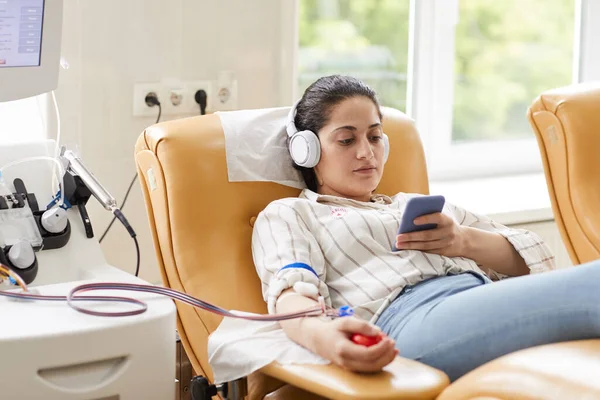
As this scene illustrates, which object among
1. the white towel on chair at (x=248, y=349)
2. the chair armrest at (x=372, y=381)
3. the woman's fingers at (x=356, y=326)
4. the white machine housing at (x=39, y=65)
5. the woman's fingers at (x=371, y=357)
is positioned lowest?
the white towel on chair at (x=248, y=349)

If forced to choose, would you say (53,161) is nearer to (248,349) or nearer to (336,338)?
(248,349)

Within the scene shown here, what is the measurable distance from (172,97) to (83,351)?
3.90 ft

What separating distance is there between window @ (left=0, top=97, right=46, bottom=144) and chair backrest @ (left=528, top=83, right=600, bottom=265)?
1.29 meters

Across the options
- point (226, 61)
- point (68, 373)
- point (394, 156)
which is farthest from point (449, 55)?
point (68, 373)

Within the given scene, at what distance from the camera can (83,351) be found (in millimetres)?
1537

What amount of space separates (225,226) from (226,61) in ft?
2.80

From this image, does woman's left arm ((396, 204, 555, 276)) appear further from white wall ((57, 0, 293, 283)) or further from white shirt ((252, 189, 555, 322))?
white wall ((57, 0, 293, 283))

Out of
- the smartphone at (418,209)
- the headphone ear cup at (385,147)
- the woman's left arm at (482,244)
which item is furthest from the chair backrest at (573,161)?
the smartphone at (418,209)

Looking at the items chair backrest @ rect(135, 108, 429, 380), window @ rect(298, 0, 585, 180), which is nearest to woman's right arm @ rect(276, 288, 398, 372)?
chair backrest @ rect(135, 108, 429, 380)

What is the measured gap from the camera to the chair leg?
1.72 metres

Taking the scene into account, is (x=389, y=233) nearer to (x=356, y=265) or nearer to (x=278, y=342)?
(x=356, y=265)

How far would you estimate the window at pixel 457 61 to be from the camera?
3359 mm

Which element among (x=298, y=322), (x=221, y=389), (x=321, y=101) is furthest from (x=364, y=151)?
(x=221, y=389)

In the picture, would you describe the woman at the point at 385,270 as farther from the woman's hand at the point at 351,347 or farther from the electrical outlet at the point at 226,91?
the electrical outlet at the point at 226,91
